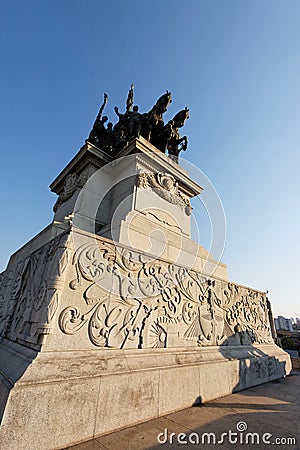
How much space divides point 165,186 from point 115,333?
563 cm

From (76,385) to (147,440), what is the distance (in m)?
1.13

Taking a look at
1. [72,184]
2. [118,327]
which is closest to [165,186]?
[72,184]

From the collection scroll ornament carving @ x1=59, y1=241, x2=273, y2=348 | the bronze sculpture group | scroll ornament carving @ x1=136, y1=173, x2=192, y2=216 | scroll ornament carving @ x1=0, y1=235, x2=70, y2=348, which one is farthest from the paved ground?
the bronze sculpture group

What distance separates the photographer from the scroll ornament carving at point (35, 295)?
10.3 ft

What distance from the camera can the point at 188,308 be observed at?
5.16 m

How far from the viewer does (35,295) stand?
374 cm

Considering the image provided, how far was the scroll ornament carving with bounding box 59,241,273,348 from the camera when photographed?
3549 millimetres

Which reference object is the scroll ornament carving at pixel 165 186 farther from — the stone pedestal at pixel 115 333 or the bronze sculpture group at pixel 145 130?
the bronze sculpture group at pixel 145 130

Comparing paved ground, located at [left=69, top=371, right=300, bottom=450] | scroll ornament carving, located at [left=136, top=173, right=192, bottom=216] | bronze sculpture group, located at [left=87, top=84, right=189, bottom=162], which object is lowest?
paved ground, located at [left=69, top=371, right=300, bottom=450]

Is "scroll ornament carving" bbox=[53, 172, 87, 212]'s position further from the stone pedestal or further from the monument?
the stone pedestal

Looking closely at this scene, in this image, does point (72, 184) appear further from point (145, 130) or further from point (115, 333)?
point (115, 333)

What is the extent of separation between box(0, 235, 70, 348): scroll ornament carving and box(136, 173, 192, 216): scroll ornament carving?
407 cm

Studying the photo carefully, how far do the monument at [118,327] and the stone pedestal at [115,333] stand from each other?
0.06 feet

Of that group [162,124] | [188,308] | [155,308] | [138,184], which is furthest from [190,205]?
[155,308]
